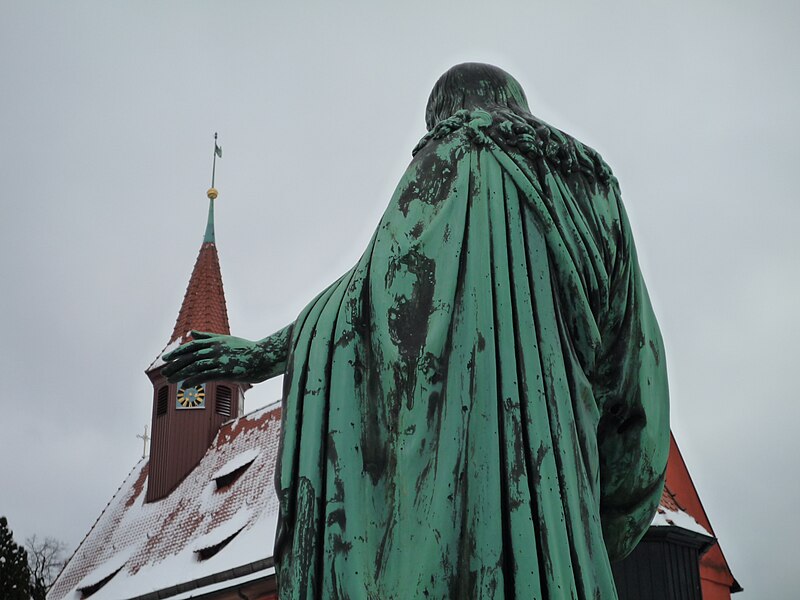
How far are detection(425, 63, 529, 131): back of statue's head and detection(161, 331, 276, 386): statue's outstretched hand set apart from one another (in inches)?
31.3

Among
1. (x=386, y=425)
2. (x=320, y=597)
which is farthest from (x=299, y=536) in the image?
(x=386, y=425)

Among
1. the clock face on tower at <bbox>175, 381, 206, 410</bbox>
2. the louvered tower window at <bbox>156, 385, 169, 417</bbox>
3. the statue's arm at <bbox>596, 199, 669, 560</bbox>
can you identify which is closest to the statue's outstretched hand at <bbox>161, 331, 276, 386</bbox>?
the statue's arm at <bbox>596, 199, 669, 560</bbox>

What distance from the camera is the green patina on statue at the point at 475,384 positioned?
234 centimetres

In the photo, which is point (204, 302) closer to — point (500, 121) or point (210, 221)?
point (210, 221)

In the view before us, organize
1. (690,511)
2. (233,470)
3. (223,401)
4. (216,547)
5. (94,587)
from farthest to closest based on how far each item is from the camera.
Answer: (223,401), (94,587), (233,470), (216,547), (690,511)

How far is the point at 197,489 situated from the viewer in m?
33.1

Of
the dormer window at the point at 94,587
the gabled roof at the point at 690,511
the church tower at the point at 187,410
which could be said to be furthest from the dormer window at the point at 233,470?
the gabled roof at the point at 690,511

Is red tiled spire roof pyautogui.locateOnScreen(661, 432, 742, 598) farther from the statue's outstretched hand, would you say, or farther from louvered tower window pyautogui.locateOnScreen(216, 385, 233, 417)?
the statue's outstretched hand

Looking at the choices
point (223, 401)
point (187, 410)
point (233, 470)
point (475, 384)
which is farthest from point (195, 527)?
point (475, 384)

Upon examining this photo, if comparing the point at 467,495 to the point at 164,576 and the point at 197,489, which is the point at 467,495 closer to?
the point at 164,576

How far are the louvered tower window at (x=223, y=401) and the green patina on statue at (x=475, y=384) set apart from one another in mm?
34142

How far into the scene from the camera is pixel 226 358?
275 cm

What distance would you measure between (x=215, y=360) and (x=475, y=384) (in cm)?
66

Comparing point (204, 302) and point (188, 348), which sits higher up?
point (204, 302)
